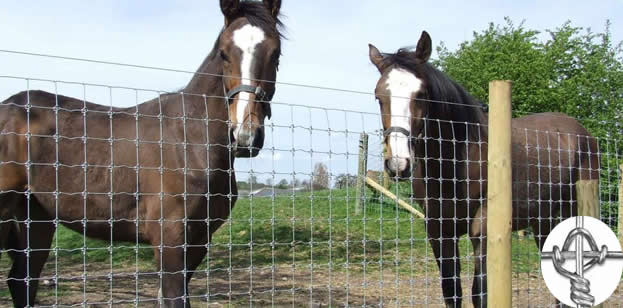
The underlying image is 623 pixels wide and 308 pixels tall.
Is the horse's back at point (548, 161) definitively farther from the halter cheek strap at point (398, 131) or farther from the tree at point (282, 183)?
the tree at point (282, 183)

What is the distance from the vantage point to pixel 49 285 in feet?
22.7

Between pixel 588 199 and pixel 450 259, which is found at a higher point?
pixel 588 199

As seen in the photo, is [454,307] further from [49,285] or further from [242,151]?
[49,285]

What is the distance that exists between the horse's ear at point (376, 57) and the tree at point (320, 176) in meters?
1.70

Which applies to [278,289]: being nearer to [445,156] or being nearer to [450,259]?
[450,259]

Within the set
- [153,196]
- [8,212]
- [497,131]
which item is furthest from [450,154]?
[8,212]

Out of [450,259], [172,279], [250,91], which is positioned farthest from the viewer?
[450,259]

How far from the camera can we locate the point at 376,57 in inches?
200

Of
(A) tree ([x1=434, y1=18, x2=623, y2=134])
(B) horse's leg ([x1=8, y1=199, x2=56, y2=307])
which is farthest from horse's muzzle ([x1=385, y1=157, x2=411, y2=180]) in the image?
(A) tree ([x1=434, y1=18, x2=623, y2=134])

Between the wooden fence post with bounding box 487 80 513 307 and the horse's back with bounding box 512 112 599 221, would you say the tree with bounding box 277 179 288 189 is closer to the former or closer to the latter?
the wooden fence post with bounding box 487 80 513 307

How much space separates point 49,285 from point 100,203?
12.6 ft

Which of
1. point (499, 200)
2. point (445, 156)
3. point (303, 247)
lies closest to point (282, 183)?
point (499, 200)

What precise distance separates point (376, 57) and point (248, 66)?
195 cm

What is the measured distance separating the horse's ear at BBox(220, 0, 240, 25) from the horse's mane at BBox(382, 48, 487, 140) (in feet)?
4.79
